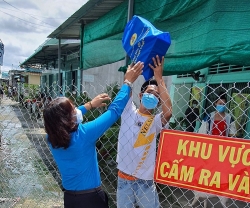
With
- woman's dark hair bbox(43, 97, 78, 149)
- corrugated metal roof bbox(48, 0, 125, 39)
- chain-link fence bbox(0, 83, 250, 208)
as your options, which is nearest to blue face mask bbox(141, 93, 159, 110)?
chain-link fence bbox(0, 83, 250, 208)

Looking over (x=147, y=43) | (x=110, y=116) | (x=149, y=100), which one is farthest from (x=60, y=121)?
(x=147, y=43)

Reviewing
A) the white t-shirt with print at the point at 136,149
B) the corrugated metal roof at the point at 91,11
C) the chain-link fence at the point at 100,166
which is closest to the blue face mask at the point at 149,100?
the white t-shirt with print at the point at 136,149

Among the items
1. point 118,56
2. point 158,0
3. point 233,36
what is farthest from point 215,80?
point 233,36

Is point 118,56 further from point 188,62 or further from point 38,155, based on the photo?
point 38,155

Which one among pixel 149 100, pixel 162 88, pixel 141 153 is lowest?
pixel 141 153

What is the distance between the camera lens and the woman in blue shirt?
173 centimetres

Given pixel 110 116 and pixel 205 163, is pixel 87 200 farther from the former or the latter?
pixel 205 163

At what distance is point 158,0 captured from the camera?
3.67m

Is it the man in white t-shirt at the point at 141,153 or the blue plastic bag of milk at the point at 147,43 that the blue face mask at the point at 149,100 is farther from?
the blue plastic bag of milk at the point at 147,43

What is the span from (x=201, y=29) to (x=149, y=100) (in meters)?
1.28

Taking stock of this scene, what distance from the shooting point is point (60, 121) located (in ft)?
5.64

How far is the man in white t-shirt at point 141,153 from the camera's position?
2273 millimetres

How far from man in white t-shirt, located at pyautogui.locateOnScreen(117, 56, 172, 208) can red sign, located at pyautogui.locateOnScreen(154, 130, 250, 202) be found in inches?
10.5

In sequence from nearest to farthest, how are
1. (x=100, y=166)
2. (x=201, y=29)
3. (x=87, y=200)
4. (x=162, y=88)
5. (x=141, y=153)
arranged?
(x=87, y=200) → (x=162, y=88) → (x=141, y=153) → (x=201, y=29) → (x=100, y=166)
